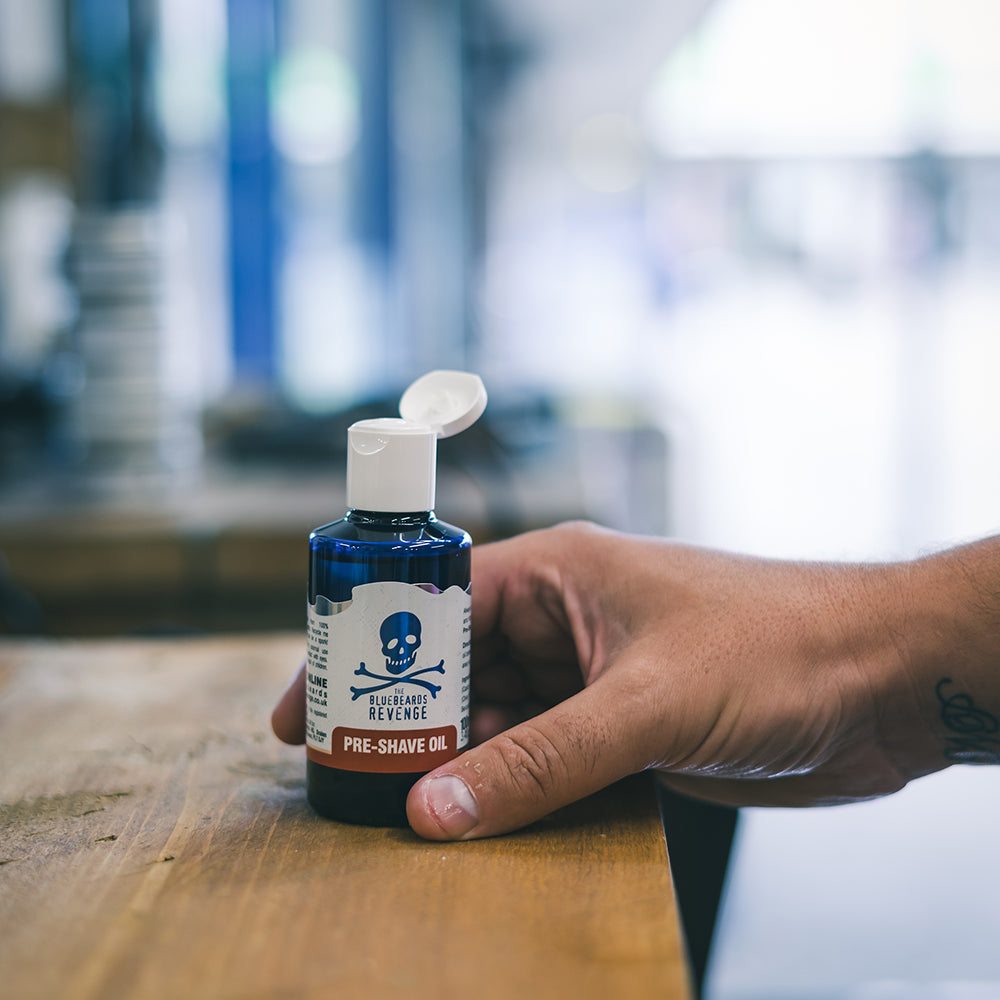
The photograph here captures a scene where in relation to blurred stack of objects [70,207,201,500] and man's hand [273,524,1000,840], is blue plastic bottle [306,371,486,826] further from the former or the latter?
blurred stack of objects [70,207,201,500]

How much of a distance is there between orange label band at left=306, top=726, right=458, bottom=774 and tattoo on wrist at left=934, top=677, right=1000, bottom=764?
26 cm

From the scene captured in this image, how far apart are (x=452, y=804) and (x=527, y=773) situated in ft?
0.12

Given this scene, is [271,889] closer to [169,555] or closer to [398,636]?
[398,636]

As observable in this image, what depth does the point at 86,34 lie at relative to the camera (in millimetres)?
2053

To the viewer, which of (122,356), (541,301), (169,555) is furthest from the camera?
(541,301)

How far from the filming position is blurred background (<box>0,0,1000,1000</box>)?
142 centimetres

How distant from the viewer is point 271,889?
0.41 m

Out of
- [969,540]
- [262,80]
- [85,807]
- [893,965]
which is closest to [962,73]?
[262,80]

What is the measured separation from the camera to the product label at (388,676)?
0.47 m

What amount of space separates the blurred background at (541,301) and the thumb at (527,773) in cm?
23

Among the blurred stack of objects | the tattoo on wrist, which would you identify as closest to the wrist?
the tattoo on wrist

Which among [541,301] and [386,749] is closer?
[386,749]

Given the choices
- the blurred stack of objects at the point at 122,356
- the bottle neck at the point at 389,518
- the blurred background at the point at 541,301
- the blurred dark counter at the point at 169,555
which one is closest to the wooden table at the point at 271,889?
the bottle neck at the point at 389,518

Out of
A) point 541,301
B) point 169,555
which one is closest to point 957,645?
point 169,555
